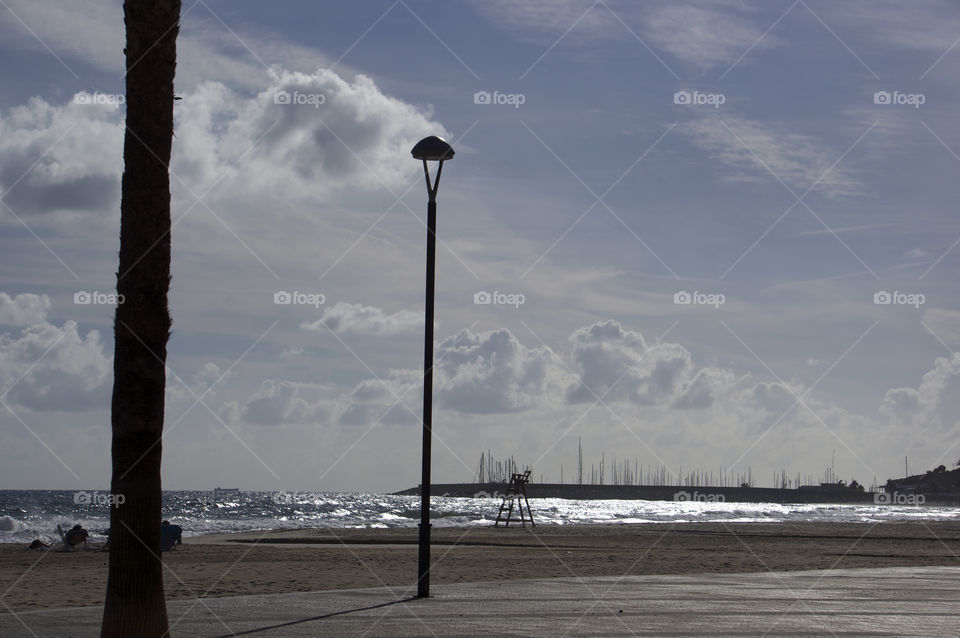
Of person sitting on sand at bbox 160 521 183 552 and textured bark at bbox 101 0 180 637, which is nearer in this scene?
textured bark at bbox 101 0 180 637

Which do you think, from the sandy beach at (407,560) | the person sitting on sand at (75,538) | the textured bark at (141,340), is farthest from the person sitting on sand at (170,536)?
the textured bark at (141,340)

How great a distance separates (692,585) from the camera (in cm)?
1712

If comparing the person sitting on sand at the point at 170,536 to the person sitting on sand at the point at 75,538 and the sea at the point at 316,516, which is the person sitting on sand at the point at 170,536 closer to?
the person sitting on sand at the point at 75,538

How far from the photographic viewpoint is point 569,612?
13.1 meters

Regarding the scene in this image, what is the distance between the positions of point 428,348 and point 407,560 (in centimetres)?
1013

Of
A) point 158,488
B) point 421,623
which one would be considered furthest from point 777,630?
point 158,488

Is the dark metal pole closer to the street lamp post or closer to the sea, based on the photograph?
the street lamp post

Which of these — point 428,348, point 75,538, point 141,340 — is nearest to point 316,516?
point 75,538

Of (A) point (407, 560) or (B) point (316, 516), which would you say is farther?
(B) point (316, 516)

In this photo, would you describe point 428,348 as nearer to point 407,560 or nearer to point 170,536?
point 407,560

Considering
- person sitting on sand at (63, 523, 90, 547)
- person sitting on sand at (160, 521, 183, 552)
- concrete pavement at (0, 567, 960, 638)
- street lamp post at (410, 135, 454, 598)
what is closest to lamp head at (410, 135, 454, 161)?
street lamp post at (410, 135, 454, 598)

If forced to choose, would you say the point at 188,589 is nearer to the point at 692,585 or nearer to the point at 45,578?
the point at 45,578

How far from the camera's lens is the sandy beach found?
17.2m

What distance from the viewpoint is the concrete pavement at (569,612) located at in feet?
37.1
